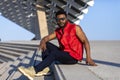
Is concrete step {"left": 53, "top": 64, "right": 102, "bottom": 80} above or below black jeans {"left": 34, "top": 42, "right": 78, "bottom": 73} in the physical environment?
below

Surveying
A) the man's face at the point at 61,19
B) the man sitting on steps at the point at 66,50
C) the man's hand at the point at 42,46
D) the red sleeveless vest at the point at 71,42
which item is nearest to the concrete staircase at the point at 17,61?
the man's hand at the point at 42,46

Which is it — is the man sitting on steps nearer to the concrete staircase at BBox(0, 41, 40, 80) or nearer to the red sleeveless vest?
the red sleeveless vest

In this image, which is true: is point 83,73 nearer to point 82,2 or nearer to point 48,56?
point 48,56

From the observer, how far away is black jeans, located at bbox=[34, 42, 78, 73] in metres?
6.52

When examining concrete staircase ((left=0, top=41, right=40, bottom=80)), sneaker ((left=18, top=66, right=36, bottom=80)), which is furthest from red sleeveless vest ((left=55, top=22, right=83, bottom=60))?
concrete staircase ((left=0, top=41, right=40, bottom=80))

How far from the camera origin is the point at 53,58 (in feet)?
21.8

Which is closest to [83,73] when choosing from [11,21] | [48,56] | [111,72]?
[111,72]

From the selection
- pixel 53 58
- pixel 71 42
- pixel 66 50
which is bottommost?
pixel 53 58

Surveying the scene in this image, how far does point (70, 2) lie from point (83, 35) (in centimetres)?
3505

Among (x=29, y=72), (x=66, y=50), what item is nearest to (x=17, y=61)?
(x=66, y=50)

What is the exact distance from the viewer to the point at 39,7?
42.9 metres

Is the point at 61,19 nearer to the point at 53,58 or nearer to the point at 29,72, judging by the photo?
the point at 53,58

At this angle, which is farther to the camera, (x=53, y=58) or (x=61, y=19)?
(x=53, y=58)

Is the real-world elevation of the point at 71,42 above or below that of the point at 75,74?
above
